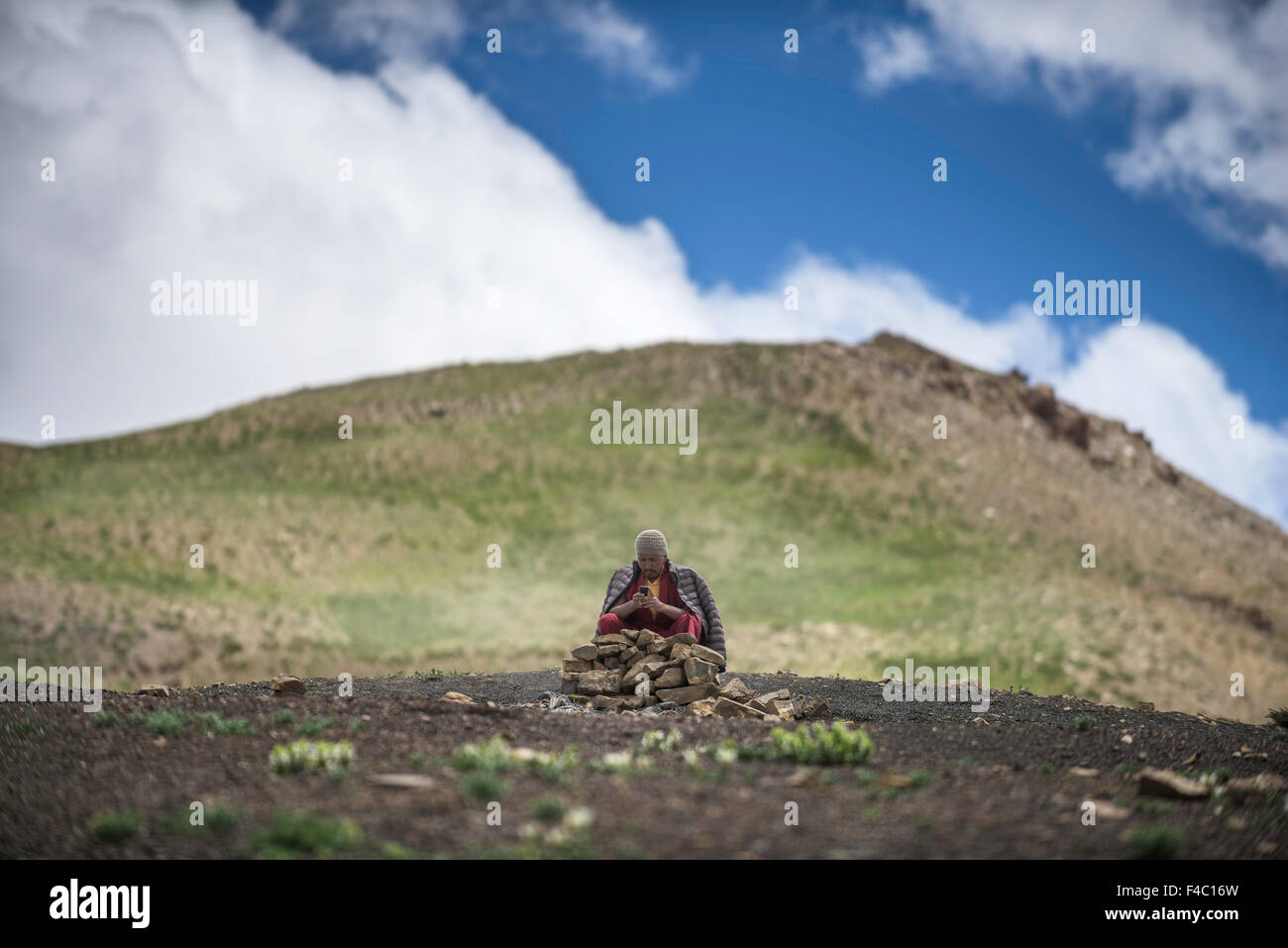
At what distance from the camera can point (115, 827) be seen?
6.43 m

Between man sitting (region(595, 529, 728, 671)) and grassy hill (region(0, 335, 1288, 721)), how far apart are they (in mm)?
20677

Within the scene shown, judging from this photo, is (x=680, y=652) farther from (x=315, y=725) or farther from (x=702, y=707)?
(x=315, y=725)

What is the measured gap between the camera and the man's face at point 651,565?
1447cm

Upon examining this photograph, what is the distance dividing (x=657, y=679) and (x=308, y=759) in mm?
6211

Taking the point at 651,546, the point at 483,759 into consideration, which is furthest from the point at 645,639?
the point at 483,759

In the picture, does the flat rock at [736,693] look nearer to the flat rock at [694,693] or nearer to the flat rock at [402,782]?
the flat rock at [694,693]

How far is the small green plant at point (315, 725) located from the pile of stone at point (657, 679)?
4.21 metres

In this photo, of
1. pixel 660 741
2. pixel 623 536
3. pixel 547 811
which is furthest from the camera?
pixel 623 536

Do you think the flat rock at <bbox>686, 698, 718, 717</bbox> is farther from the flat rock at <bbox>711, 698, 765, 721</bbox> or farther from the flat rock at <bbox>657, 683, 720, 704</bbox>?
the flat rock at <bbox>657, 683, 720, 704</bbox>

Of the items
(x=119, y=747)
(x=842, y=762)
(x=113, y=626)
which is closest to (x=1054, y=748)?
(x=842, y=762)

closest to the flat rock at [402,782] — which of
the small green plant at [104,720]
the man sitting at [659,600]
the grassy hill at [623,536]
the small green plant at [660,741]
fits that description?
the small green plant at [660,741]

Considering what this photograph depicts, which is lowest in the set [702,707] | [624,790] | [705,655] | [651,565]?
[702,707]

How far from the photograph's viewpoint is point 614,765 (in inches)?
317

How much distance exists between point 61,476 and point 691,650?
57.7m
